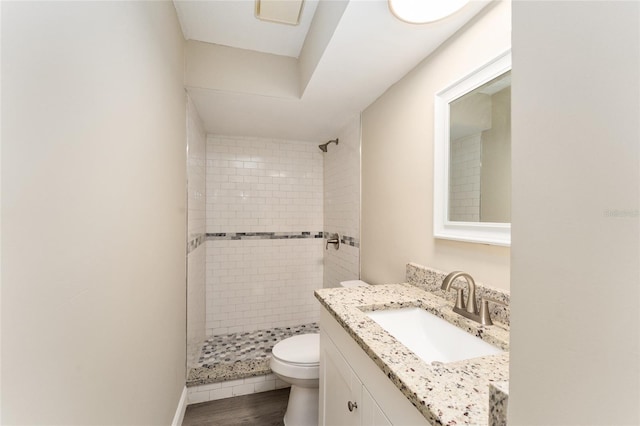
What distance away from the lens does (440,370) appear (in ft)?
2.26

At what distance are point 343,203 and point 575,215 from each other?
2255mm

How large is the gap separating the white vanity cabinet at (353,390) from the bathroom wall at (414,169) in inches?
23.4

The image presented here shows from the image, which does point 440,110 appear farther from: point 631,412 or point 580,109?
point 631,412

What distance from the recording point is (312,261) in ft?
10.0

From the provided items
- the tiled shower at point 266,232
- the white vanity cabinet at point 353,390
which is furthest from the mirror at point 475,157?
the tiled shower at point 266,232

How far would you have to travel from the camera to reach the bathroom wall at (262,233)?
274cm

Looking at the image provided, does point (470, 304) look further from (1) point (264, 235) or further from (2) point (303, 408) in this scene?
(1) point (264, 235)

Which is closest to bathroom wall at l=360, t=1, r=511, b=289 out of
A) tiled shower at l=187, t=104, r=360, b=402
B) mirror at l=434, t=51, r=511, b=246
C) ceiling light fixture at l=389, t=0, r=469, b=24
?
mirror at l=434, t=51, r=511, b=246

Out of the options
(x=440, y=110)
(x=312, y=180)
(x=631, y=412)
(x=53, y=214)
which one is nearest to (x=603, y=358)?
(x=631, y=412)

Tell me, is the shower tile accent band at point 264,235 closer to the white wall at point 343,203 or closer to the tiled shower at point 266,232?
the tiled shower at point 266,232

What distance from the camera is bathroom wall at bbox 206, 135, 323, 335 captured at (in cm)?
274

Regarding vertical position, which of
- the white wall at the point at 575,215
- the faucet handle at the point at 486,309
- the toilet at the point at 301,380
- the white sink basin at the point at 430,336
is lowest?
the toilet at the point at 301,380

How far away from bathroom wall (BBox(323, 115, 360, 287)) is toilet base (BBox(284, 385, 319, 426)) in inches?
34.1

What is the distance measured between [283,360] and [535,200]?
1695 millimetres
